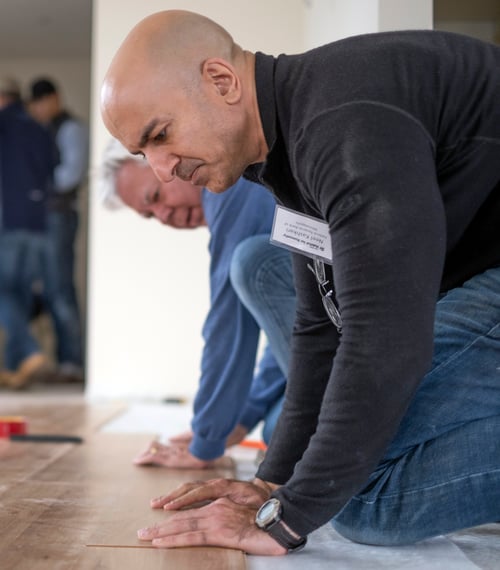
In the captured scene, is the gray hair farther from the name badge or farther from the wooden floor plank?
the name badge

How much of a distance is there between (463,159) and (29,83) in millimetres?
8221

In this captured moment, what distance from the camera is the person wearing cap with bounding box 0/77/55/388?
5.75 m

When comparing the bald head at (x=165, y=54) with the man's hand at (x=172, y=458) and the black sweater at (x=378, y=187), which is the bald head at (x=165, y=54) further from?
the man's hand at (x=172, y=458)

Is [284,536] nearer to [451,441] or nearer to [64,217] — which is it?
[451,441]

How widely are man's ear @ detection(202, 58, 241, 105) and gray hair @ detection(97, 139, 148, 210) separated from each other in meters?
1.13

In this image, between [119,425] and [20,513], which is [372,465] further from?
[119,425]

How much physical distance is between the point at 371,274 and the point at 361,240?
40mm

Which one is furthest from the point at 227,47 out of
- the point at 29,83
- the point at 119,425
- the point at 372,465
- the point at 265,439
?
the point at 29,83

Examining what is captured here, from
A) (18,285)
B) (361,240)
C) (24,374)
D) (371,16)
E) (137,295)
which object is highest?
(371,16)

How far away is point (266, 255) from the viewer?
81.6 inches

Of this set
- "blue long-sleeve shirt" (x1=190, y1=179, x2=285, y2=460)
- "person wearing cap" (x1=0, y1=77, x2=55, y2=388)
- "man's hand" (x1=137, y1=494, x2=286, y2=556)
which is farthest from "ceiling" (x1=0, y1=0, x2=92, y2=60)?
"man's hand" (x1=137, y1=494, x2=286, y2=556)

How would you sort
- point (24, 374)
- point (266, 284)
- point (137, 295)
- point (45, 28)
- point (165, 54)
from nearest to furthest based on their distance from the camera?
point (165, 54) < point (266, 284) < point (137, 295) < point (24, 374) < point (45, 28)

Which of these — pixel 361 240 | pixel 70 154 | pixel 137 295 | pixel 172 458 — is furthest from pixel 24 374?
pixel 361 240

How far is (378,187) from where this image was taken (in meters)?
1.04
